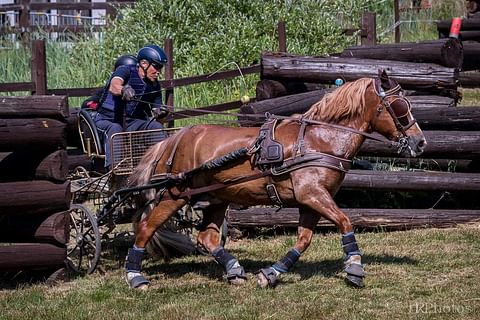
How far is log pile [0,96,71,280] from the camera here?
819cm

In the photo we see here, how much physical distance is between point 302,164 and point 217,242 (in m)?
1.33

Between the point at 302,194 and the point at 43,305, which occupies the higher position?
the point at 302,194

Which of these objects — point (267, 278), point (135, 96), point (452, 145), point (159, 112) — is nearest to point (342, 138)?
point (267, 278)

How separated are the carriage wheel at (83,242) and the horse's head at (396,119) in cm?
293

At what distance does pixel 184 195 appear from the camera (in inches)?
330

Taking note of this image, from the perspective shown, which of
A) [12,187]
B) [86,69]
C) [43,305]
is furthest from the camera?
[86,69]

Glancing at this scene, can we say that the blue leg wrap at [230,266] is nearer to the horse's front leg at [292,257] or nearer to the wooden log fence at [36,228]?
the horse's front leg at [292,257]

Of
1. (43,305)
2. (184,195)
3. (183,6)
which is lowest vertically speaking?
(43,305)

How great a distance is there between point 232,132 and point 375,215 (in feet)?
9.62

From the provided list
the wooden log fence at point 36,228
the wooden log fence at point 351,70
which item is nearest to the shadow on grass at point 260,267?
the wooden log fence at point 36,228

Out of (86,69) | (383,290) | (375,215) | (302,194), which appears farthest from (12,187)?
(86,69)

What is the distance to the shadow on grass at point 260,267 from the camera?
28.3ft

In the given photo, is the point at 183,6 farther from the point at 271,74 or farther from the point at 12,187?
the point at 12,187

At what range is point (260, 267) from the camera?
29.4ft
